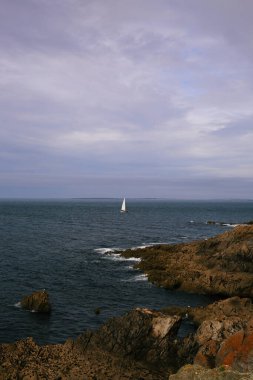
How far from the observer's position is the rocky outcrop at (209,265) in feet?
172

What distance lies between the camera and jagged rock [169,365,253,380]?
52.9 ft

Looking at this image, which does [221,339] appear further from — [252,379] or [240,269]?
[240,269]

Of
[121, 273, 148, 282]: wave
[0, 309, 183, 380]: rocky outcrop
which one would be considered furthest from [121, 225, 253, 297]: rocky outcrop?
[0, 309, 183, 380]: rocky outcrop

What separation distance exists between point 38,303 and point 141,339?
54.2 feet

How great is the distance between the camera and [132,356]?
29.6m

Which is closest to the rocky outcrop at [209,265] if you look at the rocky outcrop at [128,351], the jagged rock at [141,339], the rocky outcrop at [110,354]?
the rocky outcrop at [128,351]

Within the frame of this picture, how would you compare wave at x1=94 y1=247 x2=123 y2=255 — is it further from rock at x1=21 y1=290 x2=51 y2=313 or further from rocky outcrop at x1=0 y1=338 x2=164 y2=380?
rocky outcrop at x1=0 y1=338 x2=164 y2=380

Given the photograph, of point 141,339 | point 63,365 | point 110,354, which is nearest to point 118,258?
point 141,339

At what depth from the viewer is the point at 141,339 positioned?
30.1 m

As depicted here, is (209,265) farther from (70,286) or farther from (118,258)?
(70,286)

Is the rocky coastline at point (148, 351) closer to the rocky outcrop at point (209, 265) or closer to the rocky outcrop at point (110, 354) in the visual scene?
the rocky outcrop at point (110, 354)

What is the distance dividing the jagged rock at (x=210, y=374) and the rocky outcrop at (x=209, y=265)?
34928mm

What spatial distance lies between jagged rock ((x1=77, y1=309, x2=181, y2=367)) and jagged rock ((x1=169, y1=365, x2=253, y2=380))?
11.6 meters

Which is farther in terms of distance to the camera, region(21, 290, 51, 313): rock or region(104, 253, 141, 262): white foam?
region(104, 253, 141, 262): white foam
